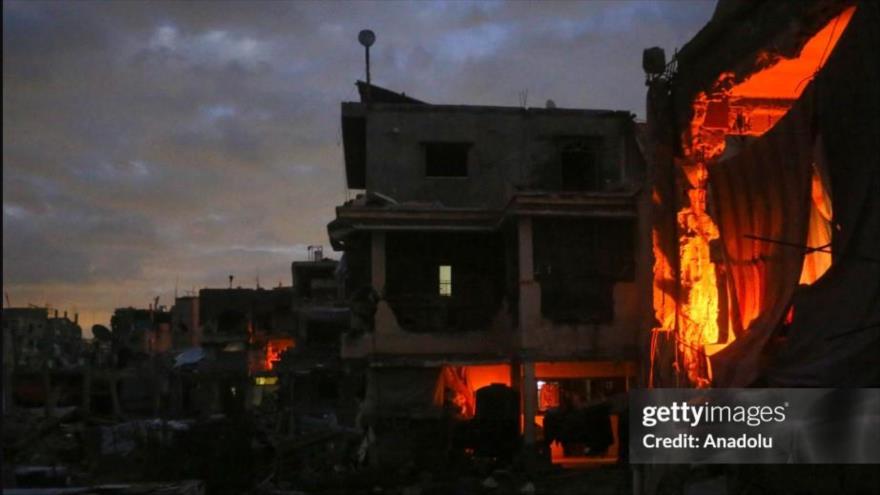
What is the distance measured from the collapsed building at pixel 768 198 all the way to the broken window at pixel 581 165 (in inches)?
384

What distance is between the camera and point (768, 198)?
13.6m

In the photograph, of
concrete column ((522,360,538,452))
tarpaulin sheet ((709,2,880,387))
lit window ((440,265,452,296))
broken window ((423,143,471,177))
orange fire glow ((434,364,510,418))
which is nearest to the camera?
tarpaulin sheet ((709,2,880,387))

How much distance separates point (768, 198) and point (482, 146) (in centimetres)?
1359

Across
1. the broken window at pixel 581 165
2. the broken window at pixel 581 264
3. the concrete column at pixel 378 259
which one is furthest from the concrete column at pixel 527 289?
the broken window at pixel 581 165

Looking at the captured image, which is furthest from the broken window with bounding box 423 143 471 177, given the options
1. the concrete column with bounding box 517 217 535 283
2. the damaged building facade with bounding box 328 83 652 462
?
the concrete column with bounding box 517 217 535 283

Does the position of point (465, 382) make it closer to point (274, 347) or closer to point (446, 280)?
point (446, 280)

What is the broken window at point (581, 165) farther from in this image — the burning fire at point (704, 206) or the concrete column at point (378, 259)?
the burning fire at point (704, 206)

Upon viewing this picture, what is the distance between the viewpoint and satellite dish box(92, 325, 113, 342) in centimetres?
5466

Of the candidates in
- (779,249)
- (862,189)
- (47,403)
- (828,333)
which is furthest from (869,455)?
(47,403)

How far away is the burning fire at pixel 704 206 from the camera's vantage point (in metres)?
15.2

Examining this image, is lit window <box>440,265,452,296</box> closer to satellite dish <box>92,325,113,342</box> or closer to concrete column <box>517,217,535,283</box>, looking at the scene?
concrete column <box>517,217,535,283</box>

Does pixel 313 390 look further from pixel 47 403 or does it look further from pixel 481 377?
pixel 481 377

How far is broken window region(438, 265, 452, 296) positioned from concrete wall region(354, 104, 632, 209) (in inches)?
82.8

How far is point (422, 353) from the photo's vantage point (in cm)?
2366
